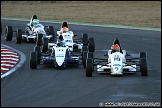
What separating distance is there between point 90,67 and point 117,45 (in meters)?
2.12

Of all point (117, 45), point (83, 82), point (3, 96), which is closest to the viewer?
point (3, 96)

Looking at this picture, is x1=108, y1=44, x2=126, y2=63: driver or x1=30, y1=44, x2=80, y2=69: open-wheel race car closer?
x1=108, y1=44, x2=126, y2=63: driver

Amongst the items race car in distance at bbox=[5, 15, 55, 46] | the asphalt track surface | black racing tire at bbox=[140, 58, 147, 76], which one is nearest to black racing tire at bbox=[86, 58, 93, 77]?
the asphalt track surface

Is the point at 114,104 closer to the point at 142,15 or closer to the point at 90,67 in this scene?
the point at 90,67

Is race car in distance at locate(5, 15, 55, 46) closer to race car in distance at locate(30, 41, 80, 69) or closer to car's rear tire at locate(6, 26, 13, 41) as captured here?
car's rear tire at locate(6, 26, 13, 41)

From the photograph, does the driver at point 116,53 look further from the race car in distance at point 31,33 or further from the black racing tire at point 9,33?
the black racing tire at point 9,33

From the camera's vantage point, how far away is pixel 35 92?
44.6 ft

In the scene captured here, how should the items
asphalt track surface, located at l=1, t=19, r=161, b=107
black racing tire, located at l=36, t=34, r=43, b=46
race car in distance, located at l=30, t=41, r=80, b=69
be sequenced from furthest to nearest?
black racing tire, located at l=36, t=34, r=43, b=46 < race car in distance, located at l=30, t=41, r=80, b=69 < asphalt track surface, located at l=1, t=19, r=161, b=107

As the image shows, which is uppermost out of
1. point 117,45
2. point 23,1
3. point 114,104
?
point 23,1

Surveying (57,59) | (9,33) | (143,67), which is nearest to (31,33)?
(9,33)

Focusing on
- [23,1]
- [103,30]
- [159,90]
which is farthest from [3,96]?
A: [23,1]

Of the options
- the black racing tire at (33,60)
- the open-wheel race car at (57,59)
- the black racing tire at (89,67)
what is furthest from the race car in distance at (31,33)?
the black racing tire at (89,67)

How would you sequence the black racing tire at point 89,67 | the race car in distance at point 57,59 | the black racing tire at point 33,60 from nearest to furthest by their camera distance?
the black racing tire at point 89,67, the black racing tire at point 33,60, the race car in distance at point 57,59

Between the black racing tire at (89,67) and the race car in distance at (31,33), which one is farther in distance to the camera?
the race car in distance at (31,33)
